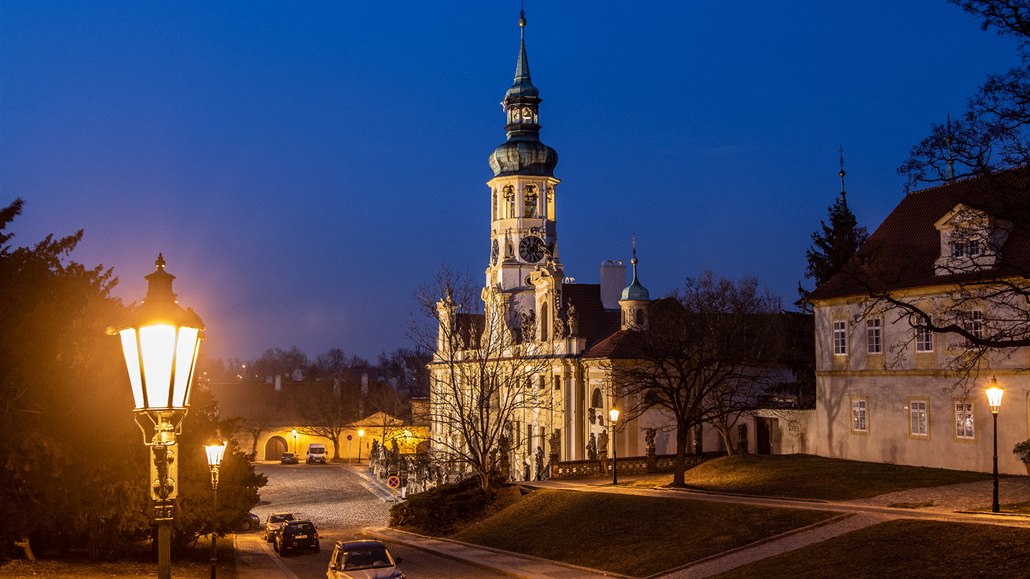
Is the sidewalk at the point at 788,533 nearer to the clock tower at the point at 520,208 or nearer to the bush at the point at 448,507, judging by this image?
the bush at the point at 448,507

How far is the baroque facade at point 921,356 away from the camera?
34688 millimetres

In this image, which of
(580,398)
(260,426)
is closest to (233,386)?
(260,426)

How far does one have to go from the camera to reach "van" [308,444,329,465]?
316 ft

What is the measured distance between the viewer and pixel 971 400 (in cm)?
3612

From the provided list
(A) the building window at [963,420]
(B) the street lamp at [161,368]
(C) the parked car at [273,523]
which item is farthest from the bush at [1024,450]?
(B) the street lamp at [161,368]

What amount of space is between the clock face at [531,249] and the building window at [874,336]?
43.1 m

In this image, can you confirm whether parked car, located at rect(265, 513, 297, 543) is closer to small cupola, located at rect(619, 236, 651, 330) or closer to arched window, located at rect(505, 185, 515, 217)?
small cupola, located at rect(619, 236, 651, 330)

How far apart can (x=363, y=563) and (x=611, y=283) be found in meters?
54.4

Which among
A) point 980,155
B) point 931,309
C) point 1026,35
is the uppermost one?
point 1026,35

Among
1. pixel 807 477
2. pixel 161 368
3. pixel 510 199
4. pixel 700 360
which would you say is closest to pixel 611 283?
pixel 510 199

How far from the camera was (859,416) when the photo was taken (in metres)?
41.8

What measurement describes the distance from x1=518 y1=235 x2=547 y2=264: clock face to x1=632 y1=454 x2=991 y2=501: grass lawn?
3814cm

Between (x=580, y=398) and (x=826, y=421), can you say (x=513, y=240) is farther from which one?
(x=826, y=421)

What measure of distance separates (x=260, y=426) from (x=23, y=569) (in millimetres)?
78496
